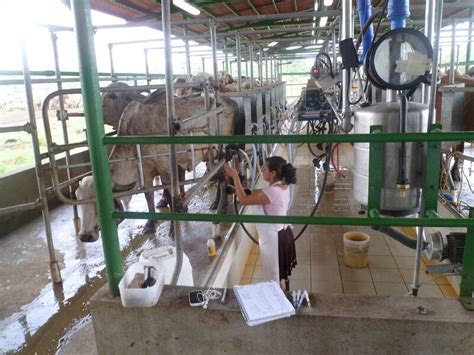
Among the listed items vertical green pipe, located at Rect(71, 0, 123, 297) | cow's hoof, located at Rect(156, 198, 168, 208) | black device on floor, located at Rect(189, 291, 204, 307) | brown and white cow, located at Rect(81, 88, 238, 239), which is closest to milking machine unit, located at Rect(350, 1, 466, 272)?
black device on floor, located at Rect(189, 291, 204, 307)

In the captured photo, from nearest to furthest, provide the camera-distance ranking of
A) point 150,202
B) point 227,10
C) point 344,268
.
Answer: point 344,268 → point 150,202 → point 227,10

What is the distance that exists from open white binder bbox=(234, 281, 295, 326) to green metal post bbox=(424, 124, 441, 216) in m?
0.67

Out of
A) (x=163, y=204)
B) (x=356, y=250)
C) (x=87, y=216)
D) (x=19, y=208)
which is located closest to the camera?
(x=19, y=208)

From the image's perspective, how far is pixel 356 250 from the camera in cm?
414

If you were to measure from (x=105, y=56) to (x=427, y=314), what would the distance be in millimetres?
5521

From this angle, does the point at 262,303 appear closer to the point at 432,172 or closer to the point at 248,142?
the point at 248,142

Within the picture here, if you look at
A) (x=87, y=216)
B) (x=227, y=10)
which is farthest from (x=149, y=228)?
(x=227, y=10)

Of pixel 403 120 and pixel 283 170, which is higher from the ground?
pixel 403 120

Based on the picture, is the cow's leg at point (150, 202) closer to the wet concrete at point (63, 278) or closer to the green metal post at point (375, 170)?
the wet concrete at point (63, 278)

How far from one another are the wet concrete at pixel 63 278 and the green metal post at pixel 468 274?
202 cm

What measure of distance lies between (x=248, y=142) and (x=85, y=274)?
2.72 meters

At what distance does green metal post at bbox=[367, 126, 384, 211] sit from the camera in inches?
56.7

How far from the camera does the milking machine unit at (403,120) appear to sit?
1.51 meters

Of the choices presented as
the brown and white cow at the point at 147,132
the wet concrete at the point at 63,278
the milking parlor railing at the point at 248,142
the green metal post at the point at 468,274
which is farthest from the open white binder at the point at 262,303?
the brown and white cow at the point at 147,132
